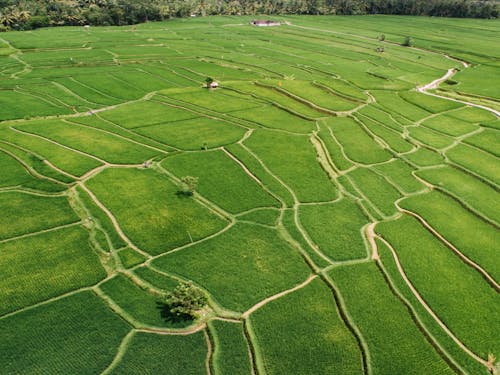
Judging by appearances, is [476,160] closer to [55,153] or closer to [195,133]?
[195,133]

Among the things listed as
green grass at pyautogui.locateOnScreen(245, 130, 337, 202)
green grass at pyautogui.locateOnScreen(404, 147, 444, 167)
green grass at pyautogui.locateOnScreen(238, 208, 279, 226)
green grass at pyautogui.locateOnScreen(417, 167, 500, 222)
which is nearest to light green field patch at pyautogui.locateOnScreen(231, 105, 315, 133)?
green grass at pyautogui.locateOnScreen(245, 130, 337, 202)

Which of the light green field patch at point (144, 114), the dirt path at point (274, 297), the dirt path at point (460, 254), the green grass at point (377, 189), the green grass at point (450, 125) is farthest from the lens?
the green grass at point (450, 125)

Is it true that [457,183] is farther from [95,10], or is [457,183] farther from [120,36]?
[95,10]

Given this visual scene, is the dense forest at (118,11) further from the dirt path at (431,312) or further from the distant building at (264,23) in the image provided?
the dirt path at (431,312)

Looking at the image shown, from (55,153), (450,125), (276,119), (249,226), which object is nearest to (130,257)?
(249,226)

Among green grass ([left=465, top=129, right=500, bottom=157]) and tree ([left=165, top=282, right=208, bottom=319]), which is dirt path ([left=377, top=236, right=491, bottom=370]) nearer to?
tree ([left=165, top=282, right=208, bottom=319])

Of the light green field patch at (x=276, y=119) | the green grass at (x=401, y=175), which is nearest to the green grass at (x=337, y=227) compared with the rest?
the green grass at (x=401, y=175)

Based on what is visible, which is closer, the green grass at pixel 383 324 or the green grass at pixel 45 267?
the green grass at pixel 383 324
